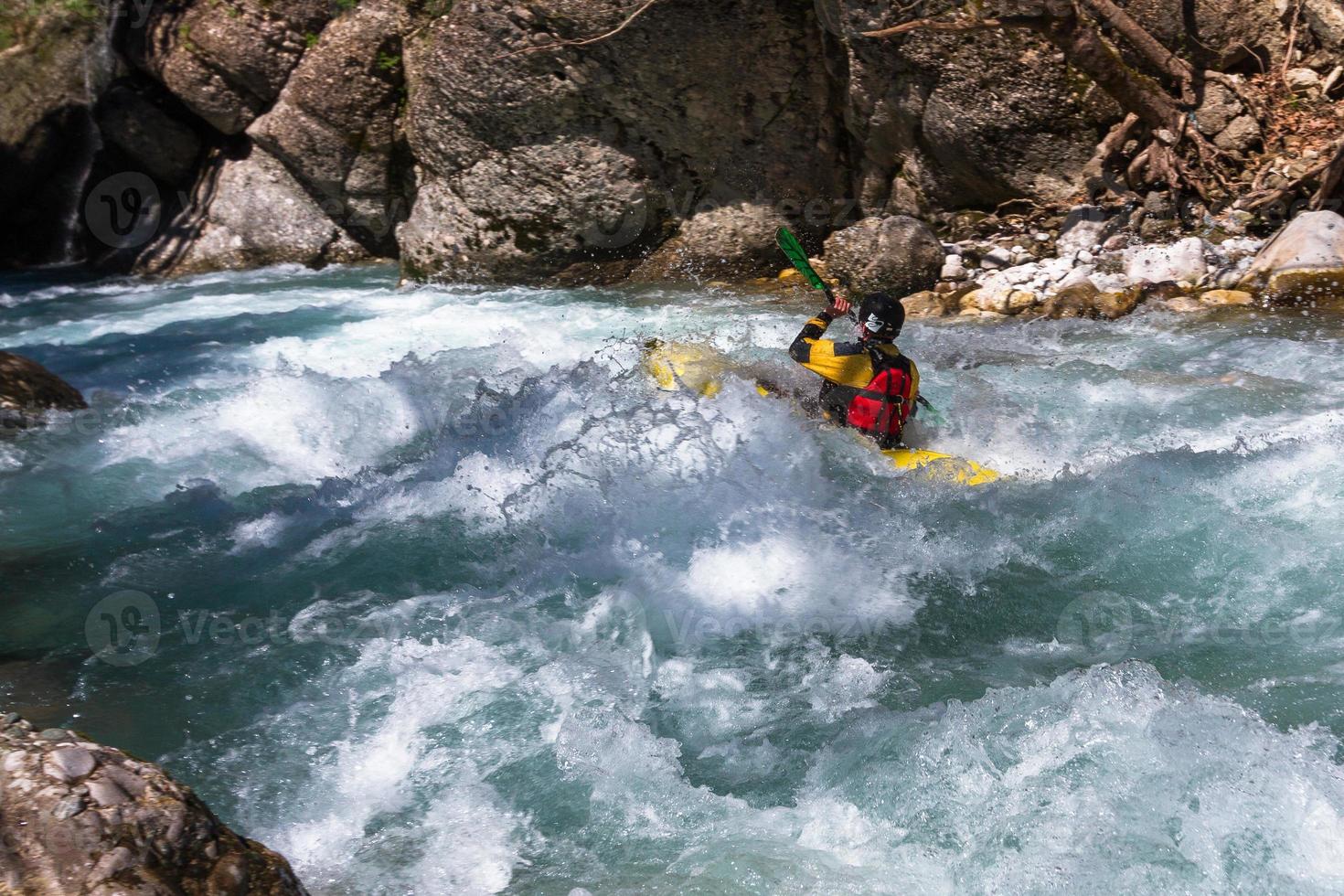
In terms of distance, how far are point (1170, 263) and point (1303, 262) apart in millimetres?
776

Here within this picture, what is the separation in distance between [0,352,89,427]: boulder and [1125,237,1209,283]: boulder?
264 inches

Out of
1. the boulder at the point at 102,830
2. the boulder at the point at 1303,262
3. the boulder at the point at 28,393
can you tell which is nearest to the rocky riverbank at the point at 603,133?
the boulder at the point at 1303,262

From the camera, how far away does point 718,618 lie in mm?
3992

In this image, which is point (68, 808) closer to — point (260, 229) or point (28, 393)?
point (28, 393)

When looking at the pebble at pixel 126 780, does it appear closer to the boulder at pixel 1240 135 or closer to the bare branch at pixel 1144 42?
the bare branch at pixel 1144 42

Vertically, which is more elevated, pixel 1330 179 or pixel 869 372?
pixel 1330 179

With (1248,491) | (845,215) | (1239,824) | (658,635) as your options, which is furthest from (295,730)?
(845,215)

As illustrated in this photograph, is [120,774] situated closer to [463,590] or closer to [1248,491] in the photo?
[463,590]

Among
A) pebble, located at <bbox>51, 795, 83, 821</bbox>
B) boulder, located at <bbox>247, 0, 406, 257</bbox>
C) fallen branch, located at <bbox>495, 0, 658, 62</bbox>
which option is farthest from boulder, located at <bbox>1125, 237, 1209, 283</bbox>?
pebble, located at <bbox>51, 795, 83, 821</bbox>

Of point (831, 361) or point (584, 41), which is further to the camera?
point (584, 41)

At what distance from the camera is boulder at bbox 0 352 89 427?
5.72 metres

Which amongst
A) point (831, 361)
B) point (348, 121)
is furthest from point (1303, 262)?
point (348, 121)

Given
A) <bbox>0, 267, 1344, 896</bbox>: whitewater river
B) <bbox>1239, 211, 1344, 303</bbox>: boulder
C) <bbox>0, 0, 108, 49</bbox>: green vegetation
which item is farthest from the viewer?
<bbox>0, 0, 108, 49</bbox>: green vegetation

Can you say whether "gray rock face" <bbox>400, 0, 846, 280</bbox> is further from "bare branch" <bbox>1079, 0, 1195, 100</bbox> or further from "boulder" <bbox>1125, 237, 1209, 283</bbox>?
"boulder" <bbox>1125, 237, 1209, 283</bbox>
